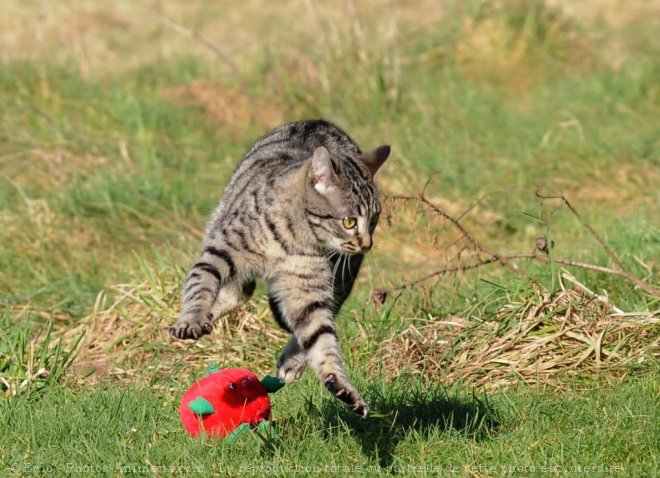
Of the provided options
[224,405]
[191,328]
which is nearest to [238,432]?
[224,405]

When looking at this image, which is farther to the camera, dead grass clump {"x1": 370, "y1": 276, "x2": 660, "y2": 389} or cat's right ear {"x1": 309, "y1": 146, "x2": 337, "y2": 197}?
dead grass clump {"x1": 370, "y1": 276, "x2": 660, "y2": 389}

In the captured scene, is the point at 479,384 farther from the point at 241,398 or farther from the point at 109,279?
the point at 109,279

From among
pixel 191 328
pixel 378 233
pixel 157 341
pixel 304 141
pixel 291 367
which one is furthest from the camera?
pixel 378 233

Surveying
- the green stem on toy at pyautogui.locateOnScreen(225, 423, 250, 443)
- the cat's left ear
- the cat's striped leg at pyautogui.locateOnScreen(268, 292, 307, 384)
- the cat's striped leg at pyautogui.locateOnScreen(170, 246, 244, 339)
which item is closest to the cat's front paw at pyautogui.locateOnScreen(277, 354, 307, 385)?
the cat's striped leg at pyautogui.locateOnScreen(268, 292, 307, 384)

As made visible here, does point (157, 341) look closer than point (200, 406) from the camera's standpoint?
No

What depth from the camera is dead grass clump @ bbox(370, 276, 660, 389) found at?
5.68 meters

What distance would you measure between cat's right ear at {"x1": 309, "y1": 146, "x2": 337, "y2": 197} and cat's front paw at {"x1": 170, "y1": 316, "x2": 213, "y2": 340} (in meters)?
0.94

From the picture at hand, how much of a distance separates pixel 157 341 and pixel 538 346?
7.44ft

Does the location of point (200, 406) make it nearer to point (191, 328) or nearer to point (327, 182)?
point (191, 328)

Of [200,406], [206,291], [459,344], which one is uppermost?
[206,291]

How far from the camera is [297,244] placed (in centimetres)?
532

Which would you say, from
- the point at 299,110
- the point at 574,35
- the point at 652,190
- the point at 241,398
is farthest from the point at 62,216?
the point at 574,35

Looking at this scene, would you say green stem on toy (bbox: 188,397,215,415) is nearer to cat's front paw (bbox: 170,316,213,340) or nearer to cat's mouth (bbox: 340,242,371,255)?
cat's front paw (bbox: 170,316,213,340)

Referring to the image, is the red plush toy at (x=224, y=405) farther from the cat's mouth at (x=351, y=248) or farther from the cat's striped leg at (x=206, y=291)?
the cat's mouth at (x=351, y=248)
